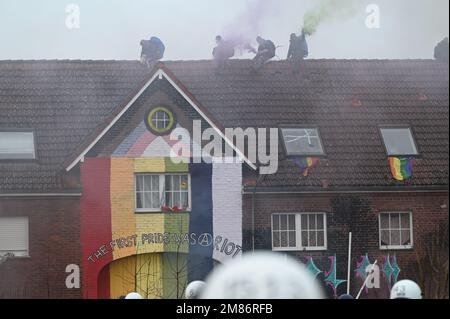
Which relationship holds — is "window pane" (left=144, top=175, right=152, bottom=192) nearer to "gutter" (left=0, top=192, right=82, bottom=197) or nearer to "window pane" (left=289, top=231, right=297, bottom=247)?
"gutter" (left=0, top=192, right=82, bottom=197)

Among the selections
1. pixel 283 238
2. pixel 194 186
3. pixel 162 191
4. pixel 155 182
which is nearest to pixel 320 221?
pixel 283 238

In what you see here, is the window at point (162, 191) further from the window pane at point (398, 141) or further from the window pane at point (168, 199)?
the window pane at point (398, 141)

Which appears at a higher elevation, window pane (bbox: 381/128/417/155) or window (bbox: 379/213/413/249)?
window pane (bbox: 381/128/417/155)

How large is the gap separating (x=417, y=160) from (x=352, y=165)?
3.42ft

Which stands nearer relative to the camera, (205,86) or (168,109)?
(168,109)

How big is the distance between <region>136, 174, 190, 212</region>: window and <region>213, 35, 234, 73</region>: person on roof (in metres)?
2.29

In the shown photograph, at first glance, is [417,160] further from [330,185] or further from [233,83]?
[233,83]

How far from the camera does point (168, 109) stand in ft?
46.5

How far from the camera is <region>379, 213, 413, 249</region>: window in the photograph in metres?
14.0

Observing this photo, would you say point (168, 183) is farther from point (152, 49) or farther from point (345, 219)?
point (345, 219)

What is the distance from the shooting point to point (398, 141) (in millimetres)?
14961

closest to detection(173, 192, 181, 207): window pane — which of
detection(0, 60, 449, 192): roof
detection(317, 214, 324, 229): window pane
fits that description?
detection(0, 60, 449, 192): roof
